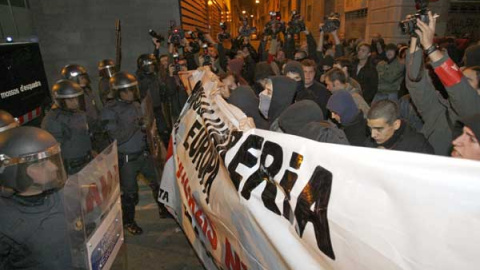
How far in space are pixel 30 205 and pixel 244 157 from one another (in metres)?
1.38

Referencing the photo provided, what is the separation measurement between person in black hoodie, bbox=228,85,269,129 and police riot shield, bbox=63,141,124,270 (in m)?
1.76

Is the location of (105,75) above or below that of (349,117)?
above

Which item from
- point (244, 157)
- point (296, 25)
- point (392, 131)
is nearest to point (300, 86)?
point (392, 131)

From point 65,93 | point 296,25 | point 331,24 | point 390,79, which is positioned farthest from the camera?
point 296,25

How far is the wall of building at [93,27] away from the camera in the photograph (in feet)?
33.5

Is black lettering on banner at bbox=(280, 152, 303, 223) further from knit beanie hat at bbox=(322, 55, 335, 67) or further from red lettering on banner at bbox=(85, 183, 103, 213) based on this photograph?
knit beanie hat at bbox=(322, 55, 335, 67)

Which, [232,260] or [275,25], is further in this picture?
[275,25]

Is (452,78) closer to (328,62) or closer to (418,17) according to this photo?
(418,17)

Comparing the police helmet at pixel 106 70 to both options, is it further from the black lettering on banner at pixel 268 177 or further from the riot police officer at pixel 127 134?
the black lettering on banner at pixel 268 177

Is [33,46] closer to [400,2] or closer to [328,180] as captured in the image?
[328,180]

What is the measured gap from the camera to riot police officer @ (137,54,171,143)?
7.09m

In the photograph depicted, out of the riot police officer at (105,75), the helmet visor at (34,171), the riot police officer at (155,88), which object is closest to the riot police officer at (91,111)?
the riot police officer at (105,75)

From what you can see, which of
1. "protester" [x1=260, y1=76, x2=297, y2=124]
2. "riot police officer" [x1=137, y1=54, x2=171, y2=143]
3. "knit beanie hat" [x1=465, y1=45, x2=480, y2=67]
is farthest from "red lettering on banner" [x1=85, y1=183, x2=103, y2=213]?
"riot police officer" [x1=137, y1=54, x2=171, y2=143]

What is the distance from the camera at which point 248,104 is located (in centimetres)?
396
